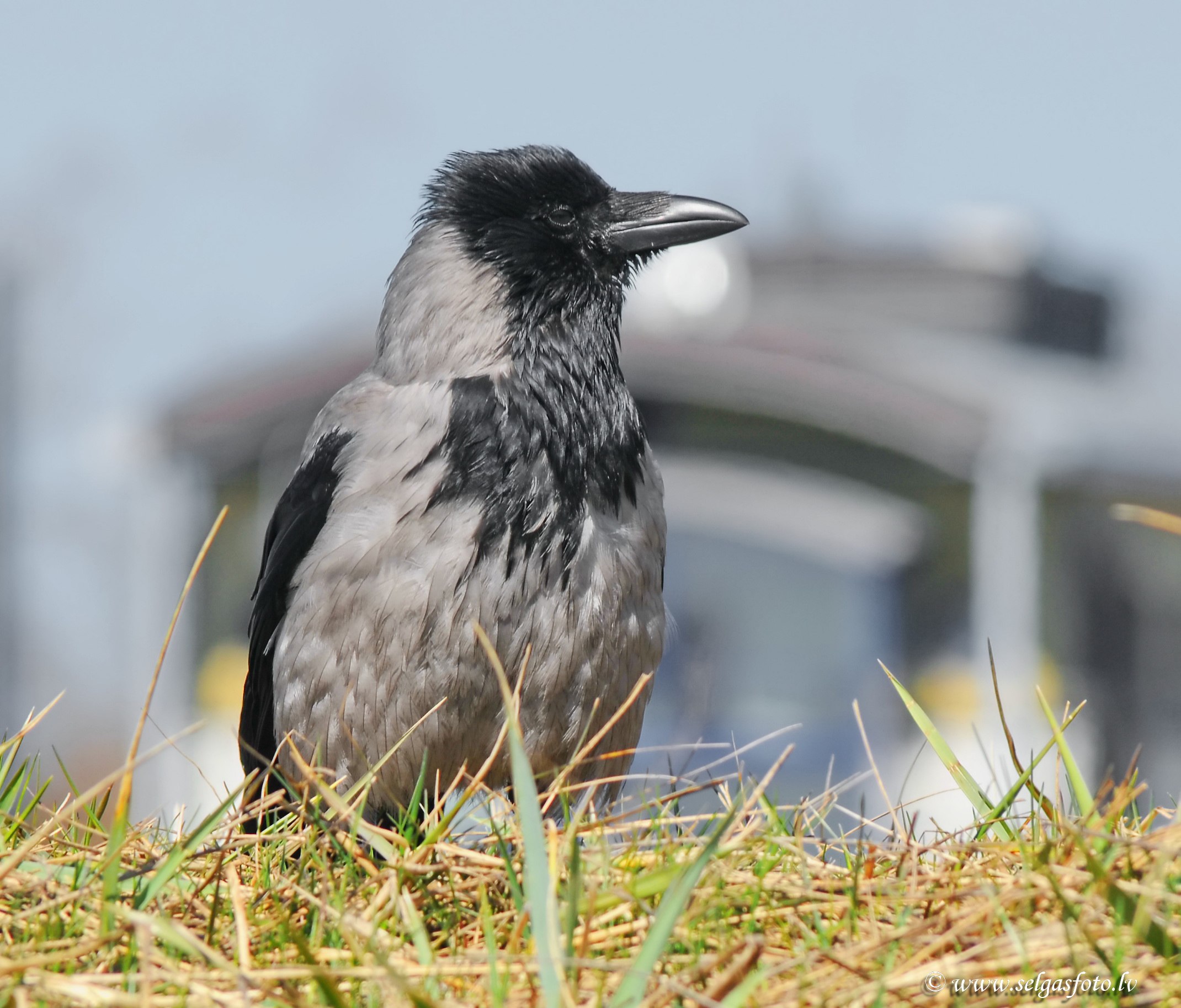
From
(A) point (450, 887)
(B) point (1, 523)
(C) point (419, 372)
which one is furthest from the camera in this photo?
(B) point (1, 523)

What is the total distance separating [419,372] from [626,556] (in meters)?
0.85

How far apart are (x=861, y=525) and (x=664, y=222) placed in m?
11.1

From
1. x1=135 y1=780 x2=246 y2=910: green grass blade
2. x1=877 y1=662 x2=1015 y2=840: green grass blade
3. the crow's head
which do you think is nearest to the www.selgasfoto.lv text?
x1=877 y1=662 x2=1015 y2=840: green grass blade

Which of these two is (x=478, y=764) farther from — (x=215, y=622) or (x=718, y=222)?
(x=215, y=622)

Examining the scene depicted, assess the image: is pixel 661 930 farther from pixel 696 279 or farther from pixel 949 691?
pixel 696 279

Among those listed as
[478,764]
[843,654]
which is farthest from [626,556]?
[843,654]

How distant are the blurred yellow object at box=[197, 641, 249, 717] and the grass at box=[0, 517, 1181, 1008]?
11.4 meters

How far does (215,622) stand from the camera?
1502 centimetres

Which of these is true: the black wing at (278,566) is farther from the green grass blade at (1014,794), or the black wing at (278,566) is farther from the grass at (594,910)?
the green grass blade at (1014,794)

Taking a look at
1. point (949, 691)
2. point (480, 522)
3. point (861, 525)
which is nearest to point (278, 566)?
point (480, 522)

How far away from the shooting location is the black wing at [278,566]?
156 inches

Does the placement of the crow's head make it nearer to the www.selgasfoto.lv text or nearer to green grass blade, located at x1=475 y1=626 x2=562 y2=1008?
green grass blade, located at x1=475 y1=626 x2=562 y2=1008

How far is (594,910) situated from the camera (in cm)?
199

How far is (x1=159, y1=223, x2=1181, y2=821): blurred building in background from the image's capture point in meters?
14.1
